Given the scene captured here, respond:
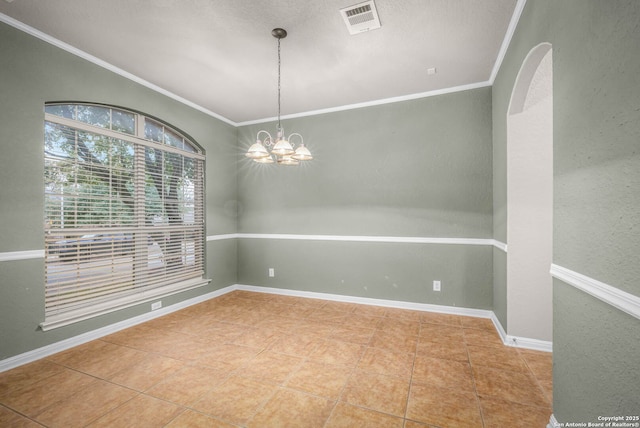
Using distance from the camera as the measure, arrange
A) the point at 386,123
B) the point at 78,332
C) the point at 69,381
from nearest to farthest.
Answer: the point at 69,381
the point at 78,332
the point at 386,123

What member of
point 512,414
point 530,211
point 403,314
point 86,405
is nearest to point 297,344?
point 403,314

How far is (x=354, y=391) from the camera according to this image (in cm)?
209

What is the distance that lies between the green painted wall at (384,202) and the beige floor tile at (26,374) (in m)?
2.77

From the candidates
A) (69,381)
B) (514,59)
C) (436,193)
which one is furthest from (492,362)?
(69,381)

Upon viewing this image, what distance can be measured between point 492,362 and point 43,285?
4.35 metres

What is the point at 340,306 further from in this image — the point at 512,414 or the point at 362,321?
the point at 512,414

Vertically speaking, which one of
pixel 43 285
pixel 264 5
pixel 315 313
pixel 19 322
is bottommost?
pixel 315 313

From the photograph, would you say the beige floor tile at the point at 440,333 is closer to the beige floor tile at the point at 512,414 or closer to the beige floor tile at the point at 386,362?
the beige floor tile at the point at 386,362

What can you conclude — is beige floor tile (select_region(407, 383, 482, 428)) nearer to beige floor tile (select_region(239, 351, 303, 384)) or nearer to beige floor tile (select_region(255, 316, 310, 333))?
beige floor tile (select_region(239, 351, 303, 384))

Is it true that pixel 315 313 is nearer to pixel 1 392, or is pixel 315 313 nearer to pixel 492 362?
pixel 492 362

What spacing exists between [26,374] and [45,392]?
0.46 meters

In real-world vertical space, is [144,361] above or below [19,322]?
below

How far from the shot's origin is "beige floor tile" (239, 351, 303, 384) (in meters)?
2.29

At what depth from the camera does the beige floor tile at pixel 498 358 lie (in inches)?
94.7
